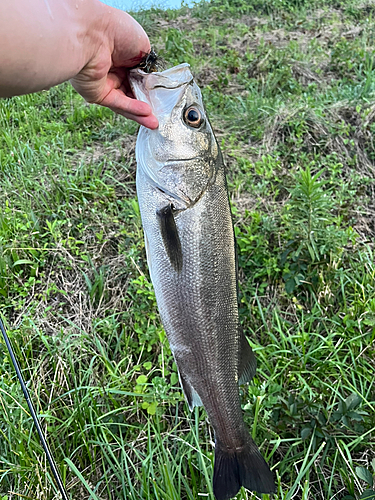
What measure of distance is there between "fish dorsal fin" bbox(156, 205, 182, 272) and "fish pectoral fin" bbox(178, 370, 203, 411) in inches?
21.0

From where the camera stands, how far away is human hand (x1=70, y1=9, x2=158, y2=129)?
1537 millimetres

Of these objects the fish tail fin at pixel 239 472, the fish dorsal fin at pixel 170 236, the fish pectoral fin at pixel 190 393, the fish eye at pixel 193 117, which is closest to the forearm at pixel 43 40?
the fish eye at pixel 193 117

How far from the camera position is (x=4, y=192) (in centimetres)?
349

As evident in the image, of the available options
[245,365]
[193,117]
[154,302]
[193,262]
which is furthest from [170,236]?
[154,302]

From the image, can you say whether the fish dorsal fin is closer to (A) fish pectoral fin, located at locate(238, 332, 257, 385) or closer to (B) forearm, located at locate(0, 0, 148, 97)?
(A) fish pectoral fin, located at locate(238, 332, 257, 385)

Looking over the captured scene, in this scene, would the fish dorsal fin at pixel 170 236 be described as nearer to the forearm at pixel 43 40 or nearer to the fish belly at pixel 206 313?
the fish belly at pixel 206 313

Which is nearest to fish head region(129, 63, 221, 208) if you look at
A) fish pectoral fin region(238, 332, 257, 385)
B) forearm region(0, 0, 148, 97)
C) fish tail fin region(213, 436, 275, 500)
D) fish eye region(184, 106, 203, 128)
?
fish eye region(184, 106, 203, 128)

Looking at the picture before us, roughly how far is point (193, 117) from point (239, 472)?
163cm

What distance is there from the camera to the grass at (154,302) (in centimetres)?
204

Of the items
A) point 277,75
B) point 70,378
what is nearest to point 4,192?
point 70,378

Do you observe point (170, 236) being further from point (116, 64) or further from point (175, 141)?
point (116, 64)

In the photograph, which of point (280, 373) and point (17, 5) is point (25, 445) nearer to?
point (280, 373)

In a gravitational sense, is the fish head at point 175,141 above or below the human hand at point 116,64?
below

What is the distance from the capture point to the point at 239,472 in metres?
1.56
